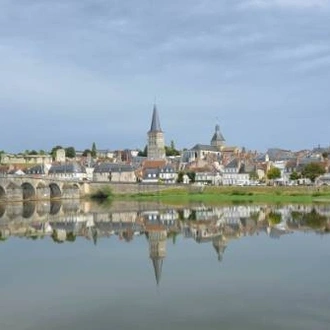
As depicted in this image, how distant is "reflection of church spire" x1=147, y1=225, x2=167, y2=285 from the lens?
50.5ft

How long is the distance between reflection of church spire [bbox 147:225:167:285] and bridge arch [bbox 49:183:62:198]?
31.9m

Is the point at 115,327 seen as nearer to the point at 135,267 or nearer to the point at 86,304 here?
the point at 86,304

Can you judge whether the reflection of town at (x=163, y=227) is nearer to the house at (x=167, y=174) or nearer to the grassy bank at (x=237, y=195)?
the grassy bank at (x=237, y=195)

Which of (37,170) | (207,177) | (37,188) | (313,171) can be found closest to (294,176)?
(313,171)

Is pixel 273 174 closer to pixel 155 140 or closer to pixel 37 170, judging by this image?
pixel 155 140

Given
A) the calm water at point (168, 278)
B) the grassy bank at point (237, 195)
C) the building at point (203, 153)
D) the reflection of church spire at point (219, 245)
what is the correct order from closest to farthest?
the calm water at point (168, 278) < the reflection of church spire at point (219, 245) < the grassy bank at point (237, 195) < the building at point (203, 153)

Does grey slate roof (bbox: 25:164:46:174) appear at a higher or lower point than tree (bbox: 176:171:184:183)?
higher

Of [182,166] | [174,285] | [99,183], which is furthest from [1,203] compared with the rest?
[174,285]

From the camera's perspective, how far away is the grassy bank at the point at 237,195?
161 ft

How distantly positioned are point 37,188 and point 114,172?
15474mm

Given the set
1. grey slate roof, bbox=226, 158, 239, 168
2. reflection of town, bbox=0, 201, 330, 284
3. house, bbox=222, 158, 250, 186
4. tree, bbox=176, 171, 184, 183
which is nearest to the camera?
reflection of town, bbox=0, 201, 330, 284

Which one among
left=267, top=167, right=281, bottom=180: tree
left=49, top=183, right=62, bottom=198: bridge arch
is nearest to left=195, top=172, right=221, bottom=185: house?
left=267, top=167, right=281, bottom=180: tree

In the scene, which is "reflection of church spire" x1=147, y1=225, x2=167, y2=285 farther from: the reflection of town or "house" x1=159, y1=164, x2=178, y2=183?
"house" x1=159, y1=164, x2=178, y2=183

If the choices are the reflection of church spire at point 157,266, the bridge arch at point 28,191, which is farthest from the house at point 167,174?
the reflection of church spire at point 157,266
